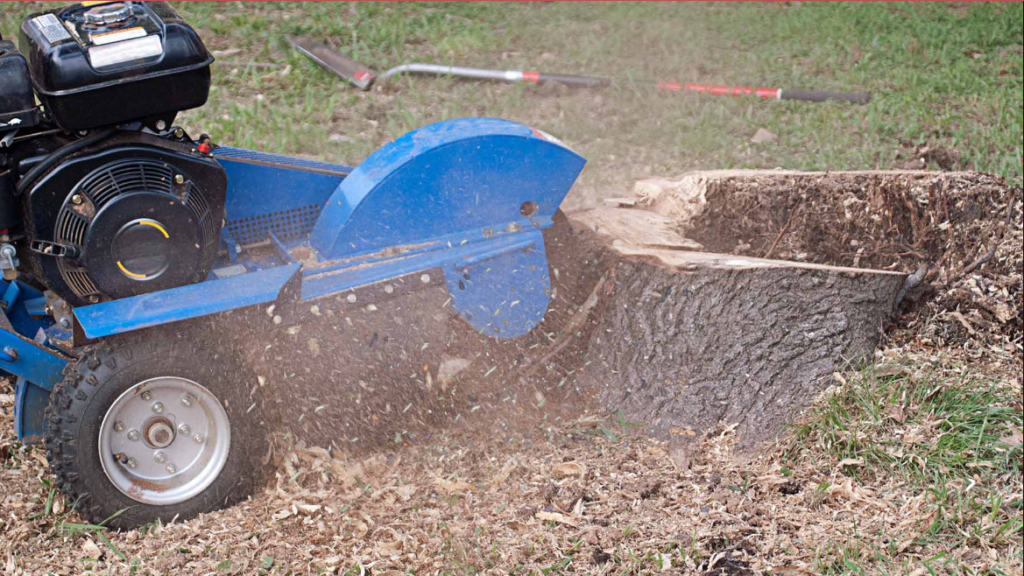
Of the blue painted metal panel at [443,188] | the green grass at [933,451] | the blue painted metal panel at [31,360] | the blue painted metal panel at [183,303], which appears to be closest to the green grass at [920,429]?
the green grass at [933,451]

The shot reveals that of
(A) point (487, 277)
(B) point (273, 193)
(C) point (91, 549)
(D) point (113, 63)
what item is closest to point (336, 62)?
(B) point (273, 193)

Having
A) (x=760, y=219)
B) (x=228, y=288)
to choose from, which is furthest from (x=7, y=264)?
(x=760, y=219)

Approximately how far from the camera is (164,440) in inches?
116

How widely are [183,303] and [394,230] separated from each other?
2.68 ft

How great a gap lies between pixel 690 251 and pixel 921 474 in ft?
4.05

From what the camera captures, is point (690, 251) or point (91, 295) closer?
point (91, 295)

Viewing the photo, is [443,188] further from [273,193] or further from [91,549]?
[91,549]

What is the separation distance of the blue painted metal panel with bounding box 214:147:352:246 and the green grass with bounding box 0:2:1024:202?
1984 millimetres

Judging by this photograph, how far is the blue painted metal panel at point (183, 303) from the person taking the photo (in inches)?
111

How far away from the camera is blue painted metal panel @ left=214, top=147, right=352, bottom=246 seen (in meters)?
3.32

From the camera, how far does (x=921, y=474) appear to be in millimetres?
2955

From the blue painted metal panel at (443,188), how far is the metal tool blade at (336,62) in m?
3.15

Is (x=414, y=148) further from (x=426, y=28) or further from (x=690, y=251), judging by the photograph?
(x=426, y=28)

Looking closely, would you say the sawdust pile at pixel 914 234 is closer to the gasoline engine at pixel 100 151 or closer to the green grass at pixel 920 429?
the green grass at pixel 920 429
